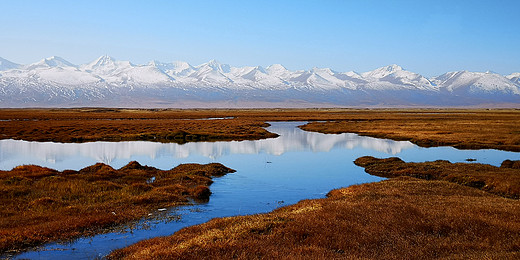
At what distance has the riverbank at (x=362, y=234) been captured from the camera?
13102 mm

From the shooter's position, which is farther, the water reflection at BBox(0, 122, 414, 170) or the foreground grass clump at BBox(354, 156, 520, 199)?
the water reflection at BBox(0, 122, 414, 170)

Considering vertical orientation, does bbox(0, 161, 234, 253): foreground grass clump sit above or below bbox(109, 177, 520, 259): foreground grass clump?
below

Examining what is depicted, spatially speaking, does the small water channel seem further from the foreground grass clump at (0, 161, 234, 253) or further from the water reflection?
the foreground grass clump at (0, 161, 234, 253)

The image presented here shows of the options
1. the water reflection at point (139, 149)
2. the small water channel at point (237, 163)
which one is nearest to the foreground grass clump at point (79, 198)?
the small water channel at point (237, 163)

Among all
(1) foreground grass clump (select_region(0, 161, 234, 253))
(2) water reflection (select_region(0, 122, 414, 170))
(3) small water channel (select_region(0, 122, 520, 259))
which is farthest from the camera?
(2) water reflection (select_region(0, 122, 414, 170))

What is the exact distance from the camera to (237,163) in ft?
134

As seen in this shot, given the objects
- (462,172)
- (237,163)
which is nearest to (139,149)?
(237,163)

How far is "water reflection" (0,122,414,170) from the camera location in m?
42.8

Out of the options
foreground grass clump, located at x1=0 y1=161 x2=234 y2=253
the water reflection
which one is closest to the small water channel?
the water reflection

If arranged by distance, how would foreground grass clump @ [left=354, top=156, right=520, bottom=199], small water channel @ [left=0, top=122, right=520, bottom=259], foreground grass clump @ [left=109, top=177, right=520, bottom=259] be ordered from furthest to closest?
foreground grass clump @ [left=354, top=156, right=520, bottom=199]
small water channel @ [left=0, top=122, right=520, bottom=259]
foreground grass clump @ [left=109, top=177, right=520, bottom=259]

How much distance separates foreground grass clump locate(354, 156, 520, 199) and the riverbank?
684 centimetres

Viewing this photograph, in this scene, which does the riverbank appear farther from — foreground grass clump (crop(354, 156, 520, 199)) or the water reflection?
the water reflection

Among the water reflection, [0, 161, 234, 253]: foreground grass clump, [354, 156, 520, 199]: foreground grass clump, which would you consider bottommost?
the water reflection

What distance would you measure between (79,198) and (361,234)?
1590 cm
